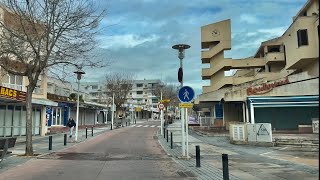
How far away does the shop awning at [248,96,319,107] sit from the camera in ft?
99.2

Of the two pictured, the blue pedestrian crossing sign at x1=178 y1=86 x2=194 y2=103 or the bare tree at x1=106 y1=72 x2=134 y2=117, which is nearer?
the blue pedestrian crossing sign at x1=178 y1=86 x2=194 y2=103

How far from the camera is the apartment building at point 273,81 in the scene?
31.0 m

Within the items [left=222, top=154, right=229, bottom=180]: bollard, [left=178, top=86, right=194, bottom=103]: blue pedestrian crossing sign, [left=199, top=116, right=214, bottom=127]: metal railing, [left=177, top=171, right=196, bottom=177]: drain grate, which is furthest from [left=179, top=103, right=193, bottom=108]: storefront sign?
[left=199, top=116, right=214, bottom=127]: metal railing

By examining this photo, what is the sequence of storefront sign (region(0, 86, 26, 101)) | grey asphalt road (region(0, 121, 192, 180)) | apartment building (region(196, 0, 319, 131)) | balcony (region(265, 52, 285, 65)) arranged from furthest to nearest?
balcony (region(265, 52, 285, 65)), apartment building (region(196, 0, 319, 131)), storefront sign (region(0, 86, 26, 101)), grey asphalt road (region(0, 121, 192, 180))

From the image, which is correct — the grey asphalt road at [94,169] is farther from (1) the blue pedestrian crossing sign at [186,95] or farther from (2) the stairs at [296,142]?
(2) the stairs at [296,142]

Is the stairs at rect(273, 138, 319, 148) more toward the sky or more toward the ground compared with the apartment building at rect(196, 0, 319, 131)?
more toward the ground

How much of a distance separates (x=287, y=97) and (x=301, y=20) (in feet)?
40.0

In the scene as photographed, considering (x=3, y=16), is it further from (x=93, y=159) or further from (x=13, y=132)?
(x=13, y=132)

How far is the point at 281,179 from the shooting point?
1067 centimetres

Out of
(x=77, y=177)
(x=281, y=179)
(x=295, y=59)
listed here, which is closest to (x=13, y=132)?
(x=77, y=177)

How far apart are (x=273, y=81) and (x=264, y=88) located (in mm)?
963

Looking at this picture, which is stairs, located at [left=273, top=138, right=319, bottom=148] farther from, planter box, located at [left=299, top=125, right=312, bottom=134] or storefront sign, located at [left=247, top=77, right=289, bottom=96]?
storefront sign, located at [left=247, top=77, right=289, bottom=96]

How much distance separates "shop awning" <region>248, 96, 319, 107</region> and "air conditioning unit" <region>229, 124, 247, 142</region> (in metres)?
7.15

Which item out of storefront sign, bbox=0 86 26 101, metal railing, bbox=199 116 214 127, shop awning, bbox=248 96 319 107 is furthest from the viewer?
metal railing, bbox=199 116 214 127
